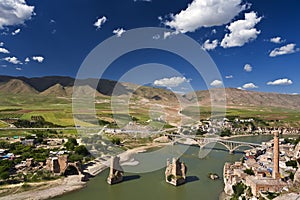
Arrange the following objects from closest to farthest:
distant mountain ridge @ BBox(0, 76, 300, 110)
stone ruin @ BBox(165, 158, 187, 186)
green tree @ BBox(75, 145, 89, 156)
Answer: stone ruin @ BBox(165, 158, 187, 186)
green tree @ BBox(75, 145, 89, 156)
distant mountain ridge @ BBox(0, 76, 300, 110)

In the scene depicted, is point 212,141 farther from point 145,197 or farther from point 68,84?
point 68,84

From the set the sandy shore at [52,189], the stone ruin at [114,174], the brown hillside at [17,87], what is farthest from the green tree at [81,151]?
the brown hillside at [17,87]

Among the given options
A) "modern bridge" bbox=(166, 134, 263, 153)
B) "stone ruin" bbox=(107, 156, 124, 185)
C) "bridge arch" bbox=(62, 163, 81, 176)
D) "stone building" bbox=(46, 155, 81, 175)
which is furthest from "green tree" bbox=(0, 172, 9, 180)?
"modern bridge" bbox=(166, 134, 263, 153)

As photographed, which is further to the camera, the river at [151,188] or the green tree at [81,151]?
the green tree at [81,151]

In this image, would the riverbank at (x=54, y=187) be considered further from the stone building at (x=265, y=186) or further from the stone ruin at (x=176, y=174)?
the stone building at (x=265, y=186)

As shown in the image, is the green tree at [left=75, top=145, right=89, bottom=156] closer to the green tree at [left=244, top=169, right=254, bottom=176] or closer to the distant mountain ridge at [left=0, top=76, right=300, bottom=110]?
the green tree at [left=244, top=169, right=254, bottom=176]

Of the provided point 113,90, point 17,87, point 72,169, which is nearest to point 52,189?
point 72,169

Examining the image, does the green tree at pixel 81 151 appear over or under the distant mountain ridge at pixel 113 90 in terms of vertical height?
under

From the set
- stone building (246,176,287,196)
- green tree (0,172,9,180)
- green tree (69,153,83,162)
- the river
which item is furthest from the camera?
green tree (69,153,83,162)

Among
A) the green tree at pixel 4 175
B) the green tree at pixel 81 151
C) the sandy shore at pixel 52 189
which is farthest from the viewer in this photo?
the green tree at pixel 81 151
